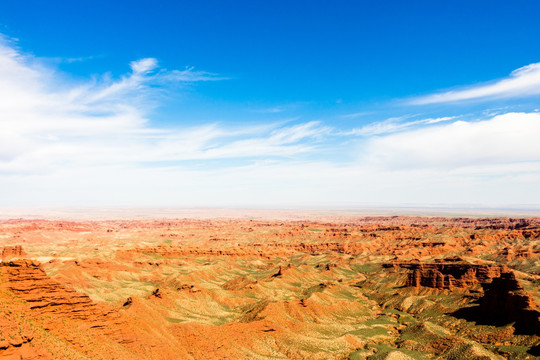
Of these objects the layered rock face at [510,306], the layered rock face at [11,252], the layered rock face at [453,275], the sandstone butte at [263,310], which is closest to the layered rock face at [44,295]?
the sandstone butte at [263,310]

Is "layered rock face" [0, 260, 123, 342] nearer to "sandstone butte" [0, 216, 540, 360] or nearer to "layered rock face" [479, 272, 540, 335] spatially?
"sandstone butte" [0, 216, 540, 360]

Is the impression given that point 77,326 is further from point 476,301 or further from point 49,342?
point 476,301

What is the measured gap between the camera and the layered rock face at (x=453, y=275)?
112375 millimetres

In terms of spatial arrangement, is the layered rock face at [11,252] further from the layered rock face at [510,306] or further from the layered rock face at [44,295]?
the layered rock face at [510,306]

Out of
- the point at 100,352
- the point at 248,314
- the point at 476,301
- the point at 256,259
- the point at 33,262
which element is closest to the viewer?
the point at 100,352

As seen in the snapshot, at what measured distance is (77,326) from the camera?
4259 centimetres

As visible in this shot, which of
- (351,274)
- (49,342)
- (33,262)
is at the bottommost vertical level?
(351,274)

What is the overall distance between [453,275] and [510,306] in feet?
138

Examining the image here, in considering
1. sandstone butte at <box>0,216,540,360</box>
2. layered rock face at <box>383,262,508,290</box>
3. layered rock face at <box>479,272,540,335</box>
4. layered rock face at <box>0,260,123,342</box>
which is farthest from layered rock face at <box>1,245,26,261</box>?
layered rock face at <box>479,272,540,335</box>

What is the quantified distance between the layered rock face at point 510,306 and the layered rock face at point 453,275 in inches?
1036

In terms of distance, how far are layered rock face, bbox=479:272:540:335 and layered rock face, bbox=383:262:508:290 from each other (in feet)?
86.3

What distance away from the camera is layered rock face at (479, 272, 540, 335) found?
7031 centimetres

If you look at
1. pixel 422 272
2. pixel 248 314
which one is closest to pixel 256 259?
pixel 422 272

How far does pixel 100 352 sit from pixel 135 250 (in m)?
136
